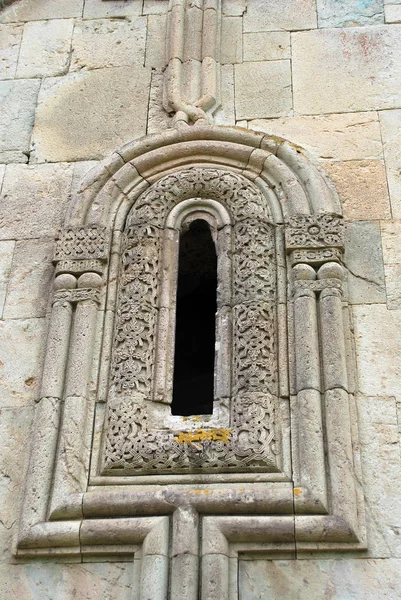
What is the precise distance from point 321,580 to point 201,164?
296 centimetres

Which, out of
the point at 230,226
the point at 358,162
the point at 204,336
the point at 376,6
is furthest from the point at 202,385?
the point at 376,6

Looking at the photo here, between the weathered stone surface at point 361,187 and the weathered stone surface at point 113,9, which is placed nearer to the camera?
the weathered stone surface at point 361,187

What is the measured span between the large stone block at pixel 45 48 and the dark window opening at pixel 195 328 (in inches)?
72.9

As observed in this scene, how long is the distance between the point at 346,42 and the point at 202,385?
2.88 meters

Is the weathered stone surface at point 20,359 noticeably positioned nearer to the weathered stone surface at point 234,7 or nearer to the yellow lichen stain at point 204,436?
the yellow lichen stain at point 204,436

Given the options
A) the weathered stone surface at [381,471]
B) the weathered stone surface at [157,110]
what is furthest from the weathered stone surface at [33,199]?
the weathered stone surface at [381,471]

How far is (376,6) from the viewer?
6.98 m

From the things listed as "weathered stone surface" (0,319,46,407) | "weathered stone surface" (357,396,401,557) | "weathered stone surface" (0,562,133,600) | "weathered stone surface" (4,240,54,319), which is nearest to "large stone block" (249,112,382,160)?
"weathered stone surface" (4,240,54,319)

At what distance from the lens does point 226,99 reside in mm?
6637

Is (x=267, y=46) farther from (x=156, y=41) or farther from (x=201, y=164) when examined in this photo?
(x=201, y=164)

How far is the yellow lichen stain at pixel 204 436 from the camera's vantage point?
5.09 meters

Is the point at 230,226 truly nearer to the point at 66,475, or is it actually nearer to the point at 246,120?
the point at 246,120

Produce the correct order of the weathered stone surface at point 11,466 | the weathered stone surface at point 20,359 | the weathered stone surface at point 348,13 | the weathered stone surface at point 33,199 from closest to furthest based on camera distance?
the weathered stone surface at point 11,466, the weathered stone surface at point 20,359, the weathered stone surface at point 33,199, the weathered stone surface at point 348,13

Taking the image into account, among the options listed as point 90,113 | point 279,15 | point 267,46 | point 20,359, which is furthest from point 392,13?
point 20,359
